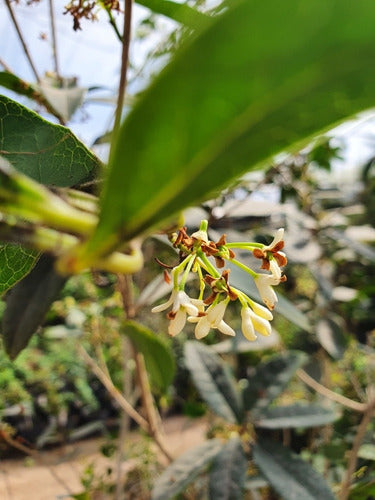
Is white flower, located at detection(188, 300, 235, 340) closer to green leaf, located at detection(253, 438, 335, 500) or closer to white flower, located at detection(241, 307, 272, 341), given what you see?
white flower, located at detection(241, 307, 272, 341)

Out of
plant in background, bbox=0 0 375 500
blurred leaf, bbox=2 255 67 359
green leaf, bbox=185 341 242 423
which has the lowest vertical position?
green leaf, bbox=185 341 242 423

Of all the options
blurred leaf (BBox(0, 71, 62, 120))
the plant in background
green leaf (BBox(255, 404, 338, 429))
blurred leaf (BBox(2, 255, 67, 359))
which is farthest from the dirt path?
the plant in background

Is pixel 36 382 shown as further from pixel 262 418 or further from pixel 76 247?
pixel 76 247

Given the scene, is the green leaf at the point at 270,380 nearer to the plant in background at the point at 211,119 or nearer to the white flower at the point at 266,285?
the white flower at the point at 266,285

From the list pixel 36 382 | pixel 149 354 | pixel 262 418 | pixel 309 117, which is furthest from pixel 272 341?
pixel 36 382

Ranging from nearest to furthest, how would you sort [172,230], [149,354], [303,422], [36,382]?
[172,230]
[149,354]
[303,422]
[36,382]

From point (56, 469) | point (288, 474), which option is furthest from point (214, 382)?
point (56, 469)
